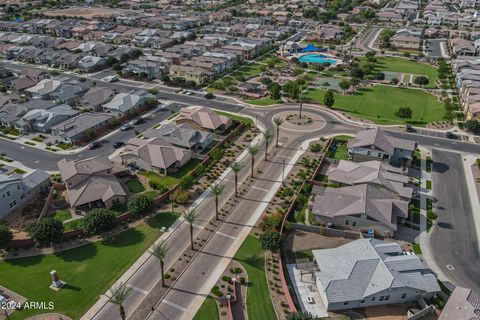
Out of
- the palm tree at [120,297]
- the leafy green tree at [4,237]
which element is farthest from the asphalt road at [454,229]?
the leafy green tree at [4,237]

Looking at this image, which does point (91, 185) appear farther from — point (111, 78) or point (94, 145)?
point (111, 78)

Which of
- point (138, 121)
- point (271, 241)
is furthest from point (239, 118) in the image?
point (271, 241)

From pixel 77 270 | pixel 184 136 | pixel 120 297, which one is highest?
pixel 120 297

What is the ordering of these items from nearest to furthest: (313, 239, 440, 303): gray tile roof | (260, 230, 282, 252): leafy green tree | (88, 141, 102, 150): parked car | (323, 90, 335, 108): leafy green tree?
1. (313, 239, 440, 303): gray tile roof
2. (260, 230, 282, 252): leafy green tree
3. (88, 141, 102, 150): parked car
4. (323, 90, 335, 108): leafy green tree

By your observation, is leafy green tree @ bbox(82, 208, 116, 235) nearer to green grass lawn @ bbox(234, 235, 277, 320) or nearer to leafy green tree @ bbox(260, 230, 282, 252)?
green grass lawn @ bbox(234, 235, 277, 320)

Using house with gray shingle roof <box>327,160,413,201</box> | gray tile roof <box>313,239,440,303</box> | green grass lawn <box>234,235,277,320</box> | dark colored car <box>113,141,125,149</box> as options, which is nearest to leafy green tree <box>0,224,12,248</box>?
green grass lawn <box>234,235,277,320</box>

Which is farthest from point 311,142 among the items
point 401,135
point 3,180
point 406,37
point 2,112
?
point 406,37

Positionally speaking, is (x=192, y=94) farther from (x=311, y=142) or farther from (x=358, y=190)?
(x=358, y=190)
